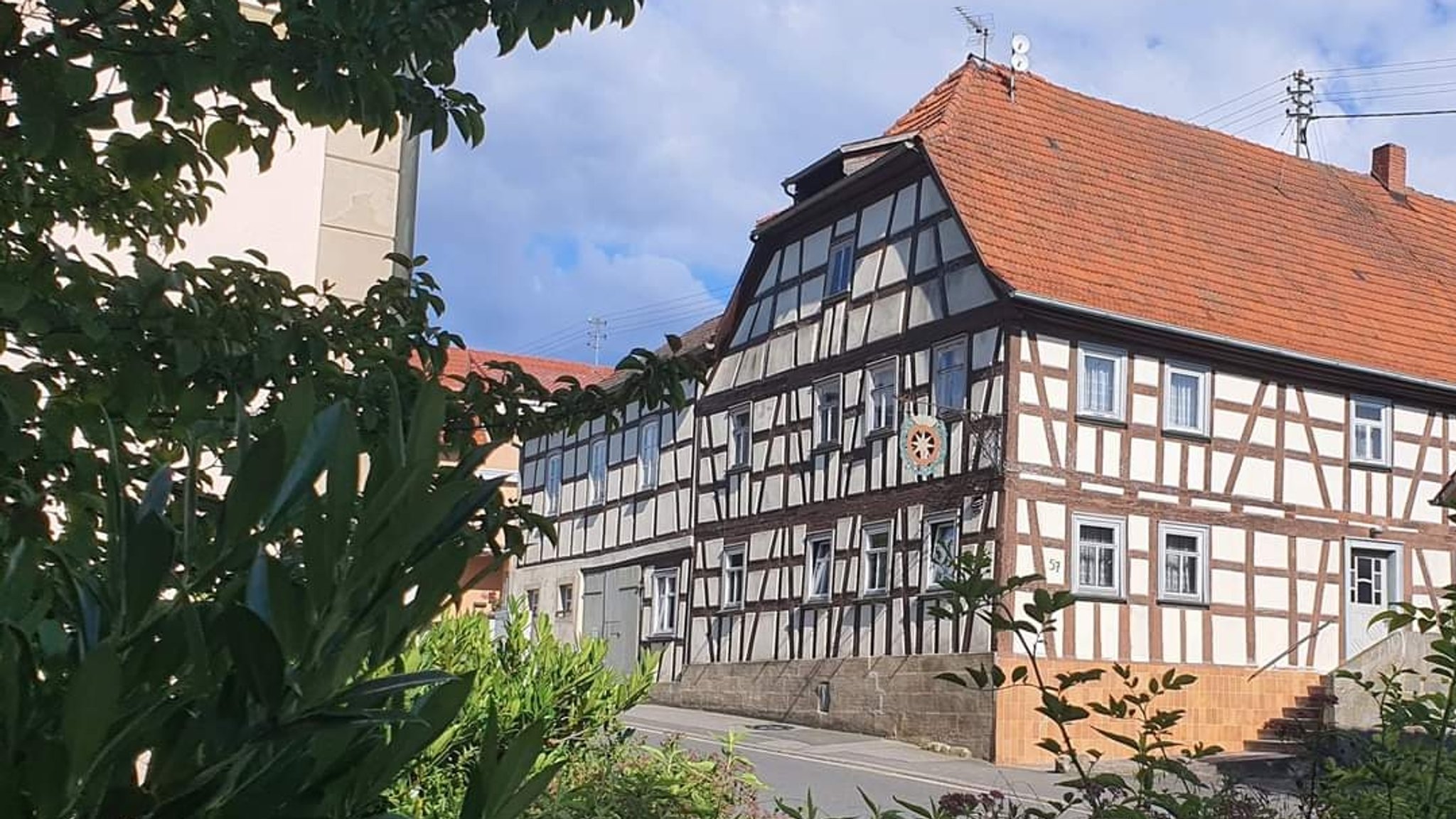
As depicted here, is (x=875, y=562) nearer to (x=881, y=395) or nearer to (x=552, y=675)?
(x=881, y=395)

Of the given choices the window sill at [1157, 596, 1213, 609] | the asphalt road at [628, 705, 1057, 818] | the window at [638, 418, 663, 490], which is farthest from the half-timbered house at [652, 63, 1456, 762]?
the window at [638, 418, 663, 490]

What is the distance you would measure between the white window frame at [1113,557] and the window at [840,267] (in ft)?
15.8

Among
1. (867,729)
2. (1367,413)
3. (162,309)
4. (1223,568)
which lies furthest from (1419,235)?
(162,309)

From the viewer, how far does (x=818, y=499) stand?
21.1m

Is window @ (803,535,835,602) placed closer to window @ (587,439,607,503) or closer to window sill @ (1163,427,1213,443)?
window sill @ (1163,427,1213,443)

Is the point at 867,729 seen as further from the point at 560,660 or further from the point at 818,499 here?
the point at 560,660

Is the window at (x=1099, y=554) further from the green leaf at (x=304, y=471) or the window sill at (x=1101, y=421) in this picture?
the green leaf at (x=304, y=471)

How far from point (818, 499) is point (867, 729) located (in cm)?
334

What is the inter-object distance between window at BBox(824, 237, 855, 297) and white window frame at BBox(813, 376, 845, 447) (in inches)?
48.4

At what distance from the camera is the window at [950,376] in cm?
1873

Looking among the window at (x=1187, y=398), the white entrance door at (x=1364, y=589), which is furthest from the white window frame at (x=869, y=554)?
the white entrance door at (x=1364, y=589)

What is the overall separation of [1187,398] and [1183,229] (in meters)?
3.28

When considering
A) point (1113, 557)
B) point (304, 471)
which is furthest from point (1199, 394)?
point (304, 471)

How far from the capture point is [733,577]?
2322 centimetres
